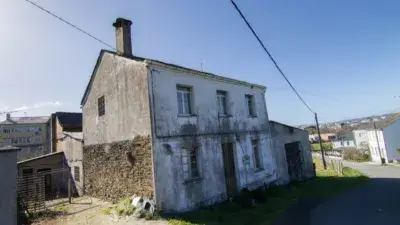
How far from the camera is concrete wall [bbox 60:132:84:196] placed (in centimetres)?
1706

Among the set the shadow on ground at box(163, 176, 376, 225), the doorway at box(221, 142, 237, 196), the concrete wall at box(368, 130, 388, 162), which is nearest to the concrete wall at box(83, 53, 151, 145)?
the shadow on ground at box(163, 176, 376, 225)

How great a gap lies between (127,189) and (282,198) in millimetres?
8501

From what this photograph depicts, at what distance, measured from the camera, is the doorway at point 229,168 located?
536 inches

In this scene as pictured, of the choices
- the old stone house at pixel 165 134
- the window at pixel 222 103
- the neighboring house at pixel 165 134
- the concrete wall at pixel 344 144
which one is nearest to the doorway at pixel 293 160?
the old stone house at pixel 165 134

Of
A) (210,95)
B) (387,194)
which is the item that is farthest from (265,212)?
(387,194)

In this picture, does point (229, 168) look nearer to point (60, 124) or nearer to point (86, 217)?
point (86, 217)

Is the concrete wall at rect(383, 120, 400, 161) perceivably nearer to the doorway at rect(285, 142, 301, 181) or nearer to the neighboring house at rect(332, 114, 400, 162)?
the neighboring house at rect(332, 114, 400, 162)

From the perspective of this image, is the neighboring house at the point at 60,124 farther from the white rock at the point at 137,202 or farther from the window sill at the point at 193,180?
the window sill at the point at 193,180

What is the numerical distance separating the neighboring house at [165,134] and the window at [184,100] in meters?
0.05

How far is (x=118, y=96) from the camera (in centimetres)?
1289

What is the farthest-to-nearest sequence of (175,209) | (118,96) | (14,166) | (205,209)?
1. (118,96)
2. (205,209)
3. (175,209)
4. (14,166)

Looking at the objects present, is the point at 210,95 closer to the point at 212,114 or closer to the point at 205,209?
the point at 212,114

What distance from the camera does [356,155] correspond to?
5138cm

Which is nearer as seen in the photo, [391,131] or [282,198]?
[282,198]
